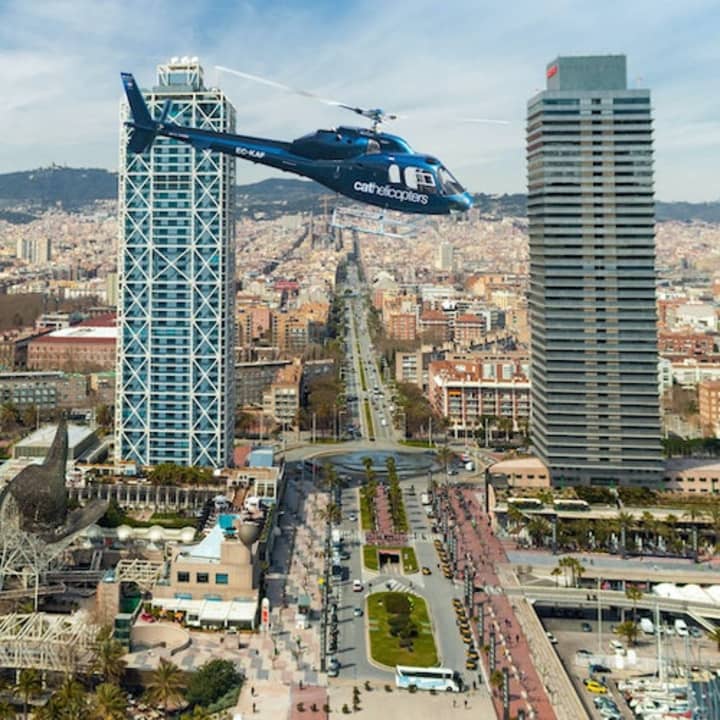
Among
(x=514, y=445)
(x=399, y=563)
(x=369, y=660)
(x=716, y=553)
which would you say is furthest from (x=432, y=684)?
(x=514, y=445)

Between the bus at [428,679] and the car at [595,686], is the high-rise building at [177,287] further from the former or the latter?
the car at [595,686]

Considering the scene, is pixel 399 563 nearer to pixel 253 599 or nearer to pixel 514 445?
pixel 253 599

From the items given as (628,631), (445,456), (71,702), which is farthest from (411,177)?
(445,456)

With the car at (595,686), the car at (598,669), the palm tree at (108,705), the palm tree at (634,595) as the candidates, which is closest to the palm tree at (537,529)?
the palm tree at (634,595)

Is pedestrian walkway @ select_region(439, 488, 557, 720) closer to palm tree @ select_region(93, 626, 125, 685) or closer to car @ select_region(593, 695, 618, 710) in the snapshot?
car @ select_region(593, 695, 618, 710)

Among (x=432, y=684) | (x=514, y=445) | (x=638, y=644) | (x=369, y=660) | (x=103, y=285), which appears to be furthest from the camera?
(x=103, y=285)

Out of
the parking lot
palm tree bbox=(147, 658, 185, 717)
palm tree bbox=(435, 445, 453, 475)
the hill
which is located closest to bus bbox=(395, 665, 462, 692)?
the parking lot
